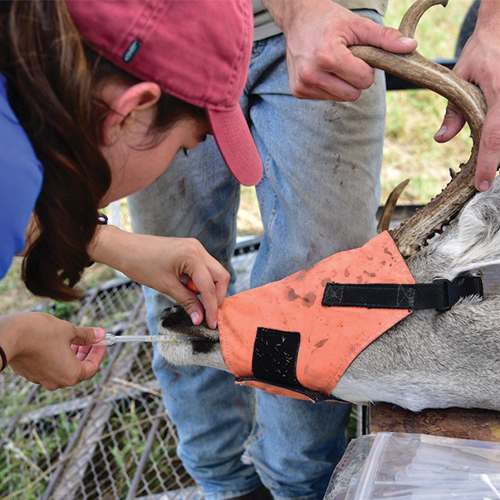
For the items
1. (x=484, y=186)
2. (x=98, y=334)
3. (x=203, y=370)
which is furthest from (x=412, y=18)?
(x=203, y=370)

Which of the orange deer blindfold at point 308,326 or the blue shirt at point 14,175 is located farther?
the orange deer blindfold at point 308,326

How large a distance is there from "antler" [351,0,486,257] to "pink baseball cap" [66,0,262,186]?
14.6 inches

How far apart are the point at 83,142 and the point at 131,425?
1.97 meters

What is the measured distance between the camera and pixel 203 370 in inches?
76.9

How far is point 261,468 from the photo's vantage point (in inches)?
78.4

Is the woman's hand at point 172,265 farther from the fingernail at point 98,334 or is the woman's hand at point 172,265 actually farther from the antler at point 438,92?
the antler at point 438,92

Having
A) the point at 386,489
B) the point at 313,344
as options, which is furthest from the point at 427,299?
the point at 386,489

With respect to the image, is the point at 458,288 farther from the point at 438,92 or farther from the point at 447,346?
the point at 438,92

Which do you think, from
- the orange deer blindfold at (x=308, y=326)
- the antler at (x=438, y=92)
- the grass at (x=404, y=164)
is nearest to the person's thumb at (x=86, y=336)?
the orange deer blindfold at (x=308, y=326)

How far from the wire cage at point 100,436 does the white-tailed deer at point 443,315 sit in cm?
130

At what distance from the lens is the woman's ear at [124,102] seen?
0.98 metres

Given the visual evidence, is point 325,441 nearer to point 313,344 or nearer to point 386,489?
point 313,344

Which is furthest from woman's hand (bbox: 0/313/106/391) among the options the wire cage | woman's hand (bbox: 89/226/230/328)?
the wire cage

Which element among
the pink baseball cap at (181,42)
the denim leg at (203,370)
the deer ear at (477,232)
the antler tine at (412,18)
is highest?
the antler tine at (412,18)
